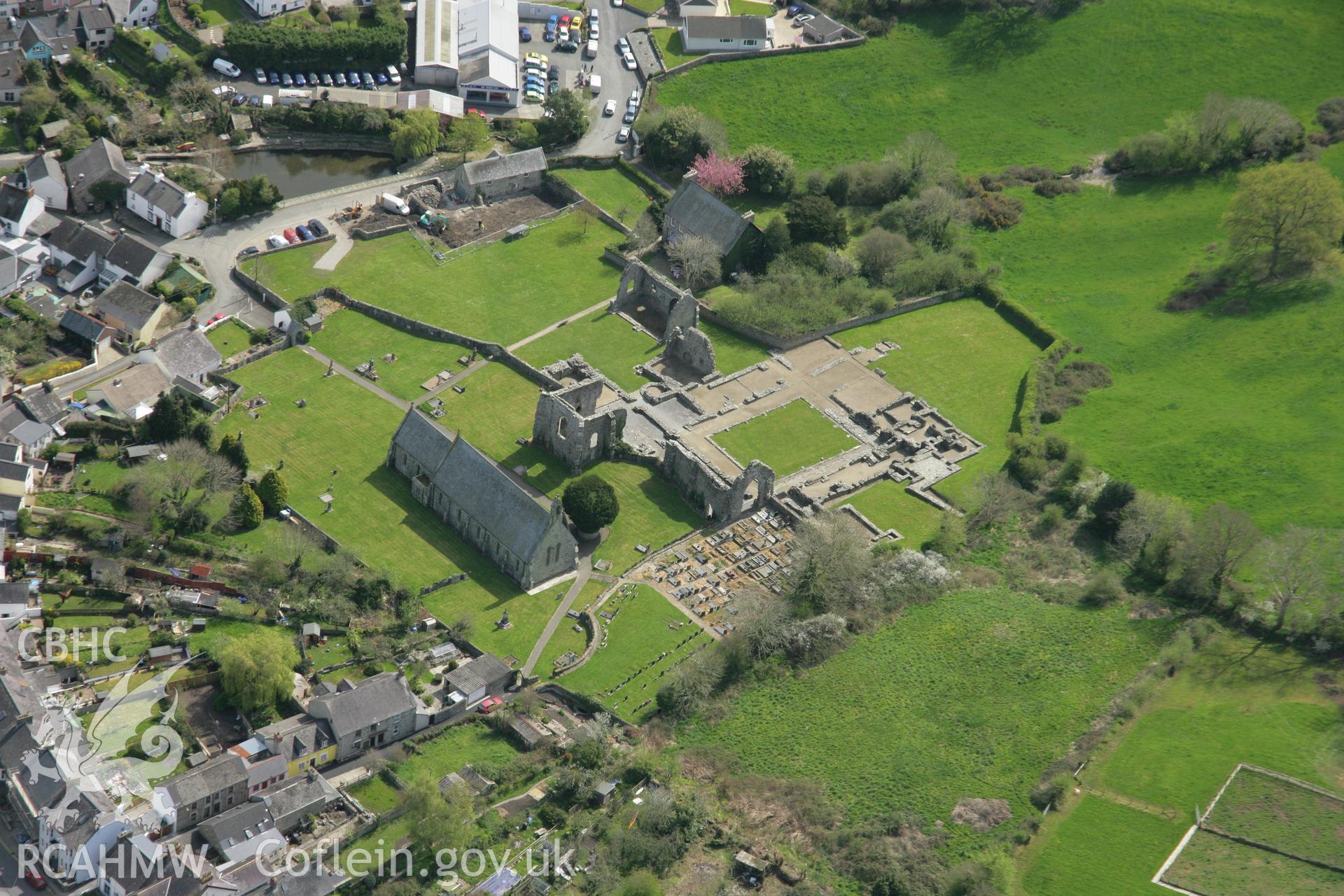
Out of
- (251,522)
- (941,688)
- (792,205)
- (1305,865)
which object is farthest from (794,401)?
(1305,865)

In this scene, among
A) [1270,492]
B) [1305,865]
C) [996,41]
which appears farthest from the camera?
[996,41]

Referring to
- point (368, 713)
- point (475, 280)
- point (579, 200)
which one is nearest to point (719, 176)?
point (579, 200)

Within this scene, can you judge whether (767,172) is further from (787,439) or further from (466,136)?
(787,439)

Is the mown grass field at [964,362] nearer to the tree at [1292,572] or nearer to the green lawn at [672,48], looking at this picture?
the tree at [1292,572]

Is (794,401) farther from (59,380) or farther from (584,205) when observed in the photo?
(59,380)

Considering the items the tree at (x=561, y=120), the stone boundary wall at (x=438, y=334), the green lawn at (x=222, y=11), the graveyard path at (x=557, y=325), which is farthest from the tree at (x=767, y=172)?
the green lawn at (x=222, y=11)

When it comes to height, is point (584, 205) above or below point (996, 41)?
below
